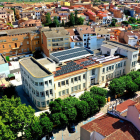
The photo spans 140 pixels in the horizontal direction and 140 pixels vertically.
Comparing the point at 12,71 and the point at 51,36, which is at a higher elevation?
the point at 51,36

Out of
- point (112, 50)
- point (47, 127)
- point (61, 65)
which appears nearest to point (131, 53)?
point (112, 50)

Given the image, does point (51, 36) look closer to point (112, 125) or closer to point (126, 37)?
point (126, 37)

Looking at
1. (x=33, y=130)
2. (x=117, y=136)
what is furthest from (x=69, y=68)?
(x=117, y=136)

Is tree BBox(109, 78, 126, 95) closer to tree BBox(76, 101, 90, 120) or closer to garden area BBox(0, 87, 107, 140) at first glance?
garden area BBox(0, 87, 107, 140)

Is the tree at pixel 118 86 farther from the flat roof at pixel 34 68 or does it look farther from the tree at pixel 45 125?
the tree at pixel 45 125

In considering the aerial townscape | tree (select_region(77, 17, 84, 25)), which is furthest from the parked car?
tree (select_region(77, 17, 84, 25))

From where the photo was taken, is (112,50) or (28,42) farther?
(28,42)

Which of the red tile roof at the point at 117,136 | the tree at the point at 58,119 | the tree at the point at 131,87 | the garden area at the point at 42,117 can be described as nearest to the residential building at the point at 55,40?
the garden area at the point at 42,117
